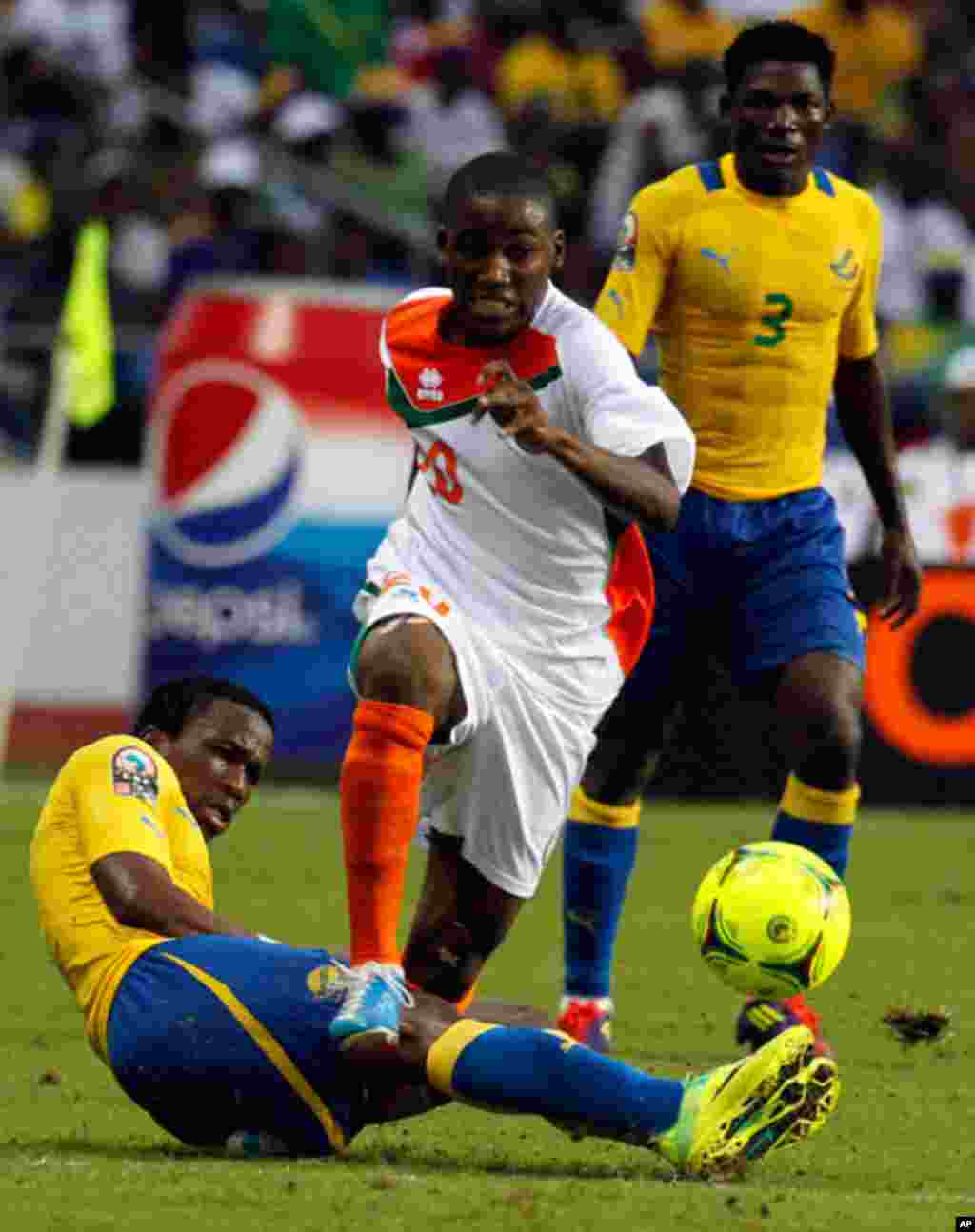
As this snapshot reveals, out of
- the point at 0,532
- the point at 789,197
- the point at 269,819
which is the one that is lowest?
the point at 269,819

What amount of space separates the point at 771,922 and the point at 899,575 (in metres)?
1.80

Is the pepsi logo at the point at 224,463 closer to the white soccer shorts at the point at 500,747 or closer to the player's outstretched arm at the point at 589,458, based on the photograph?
the white soccer shorts at the point at 500,747

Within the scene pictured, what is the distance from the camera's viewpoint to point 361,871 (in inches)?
204

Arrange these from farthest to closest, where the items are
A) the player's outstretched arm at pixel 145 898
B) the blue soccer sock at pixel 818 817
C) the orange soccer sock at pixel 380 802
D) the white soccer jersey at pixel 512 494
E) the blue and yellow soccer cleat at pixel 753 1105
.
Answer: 1. the blue soccer sock at pixel 818 817
2. the white soccer jersey at pixel 512 494
3. the orange soccer sock at pixel 380 802
4. the player's outstretched arm at pixel 145 898
5. the blue and yellow soccer cleat at pixel 753 1105

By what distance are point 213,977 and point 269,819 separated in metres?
7.19

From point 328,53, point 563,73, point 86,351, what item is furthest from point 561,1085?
point 328,53


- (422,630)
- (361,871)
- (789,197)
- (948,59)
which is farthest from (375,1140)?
(948,59)

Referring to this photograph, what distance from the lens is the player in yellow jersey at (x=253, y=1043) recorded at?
15.6 ft

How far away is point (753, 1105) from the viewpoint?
476 cm

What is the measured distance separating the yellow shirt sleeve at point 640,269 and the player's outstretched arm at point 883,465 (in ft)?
2.03

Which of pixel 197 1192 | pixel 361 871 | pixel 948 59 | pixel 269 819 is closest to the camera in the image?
pixel 197 1192

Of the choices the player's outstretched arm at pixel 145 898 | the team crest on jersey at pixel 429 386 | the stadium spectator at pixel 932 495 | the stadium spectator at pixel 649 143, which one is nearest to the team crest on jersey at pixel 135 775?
the player's outstretched arm at pixel 145 898

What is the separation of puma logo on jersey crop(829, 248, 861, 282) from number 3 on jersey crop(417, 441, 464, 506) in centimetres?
175

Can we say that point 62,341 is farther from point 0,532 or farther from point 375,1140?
point 375,1140
